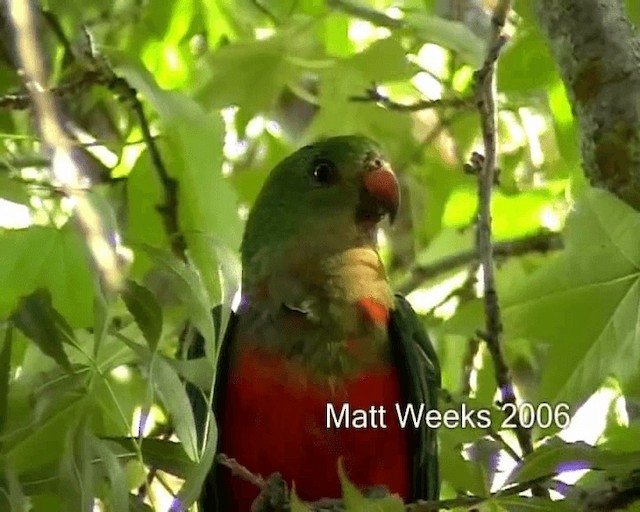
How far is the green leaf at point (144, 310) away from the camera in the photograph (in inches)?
26.1

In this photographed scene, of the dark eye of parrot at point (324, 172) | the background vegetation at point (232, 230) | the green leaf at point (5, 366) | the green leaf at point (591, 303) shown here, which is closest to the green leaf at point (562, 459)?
the background vegetation at point (232, 230)

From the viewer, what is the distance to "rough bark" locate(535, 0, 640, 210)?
2.58ft

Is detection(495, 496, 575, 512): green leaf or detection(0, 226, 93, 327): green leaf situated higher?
detection(0, 226, 93, 327): green leaf

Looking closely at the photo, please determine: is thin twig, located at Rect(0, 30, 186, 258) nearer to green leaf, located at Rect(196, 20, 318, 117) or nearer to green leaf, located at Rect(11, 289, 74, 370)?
green leaf, located at Rect(196, 20, 318, 117)

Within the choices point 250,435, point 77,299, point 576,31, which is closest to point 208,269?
point 77,299

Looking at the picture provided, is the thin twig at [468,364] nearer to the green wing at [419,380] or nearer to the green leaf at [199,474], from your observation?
the green wing at [419,380]

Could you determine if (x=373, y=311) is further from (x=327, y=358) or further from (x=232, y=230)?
(x=232, y=230)

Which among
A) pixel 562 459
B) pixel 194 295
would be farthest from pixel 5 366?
pixel 562 459

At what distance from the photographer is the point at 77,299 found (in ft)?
2.84

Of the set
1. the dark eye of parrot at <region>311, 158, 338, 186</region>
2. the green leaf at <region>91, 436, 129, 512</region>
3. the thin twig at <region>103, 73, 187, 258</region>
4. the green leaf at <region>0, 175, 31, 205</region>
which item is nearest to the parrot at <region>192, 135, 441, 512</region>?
the dark eye of parrot at <region>311, 158, 338, 186</region>

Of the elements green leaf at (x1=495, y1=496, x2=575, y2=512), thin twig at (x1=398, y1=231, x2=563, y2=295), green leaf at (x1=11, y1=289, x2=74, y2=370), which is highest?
thin twig at (x1=398, y1=231, x2=563, y2=295)

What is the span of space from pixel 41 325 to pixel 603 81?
48 centimetres

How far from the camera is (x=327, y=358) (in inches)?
39.2

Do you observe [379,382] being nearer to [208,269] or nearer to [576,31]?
[208,269]
